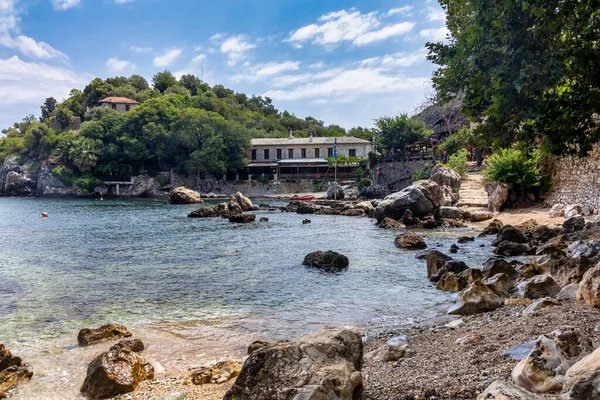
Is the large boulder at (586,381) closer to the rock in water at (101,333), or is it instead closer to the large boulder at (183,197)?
the rock in water at (101,333)

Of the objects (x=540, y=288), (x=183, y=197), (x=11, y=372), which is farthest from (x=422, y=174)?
(x=11, y=372)

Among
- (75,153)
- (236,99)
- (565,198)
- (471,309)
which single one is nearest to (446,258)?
A: (471,309)

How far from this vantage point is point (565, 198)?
25.5 meters

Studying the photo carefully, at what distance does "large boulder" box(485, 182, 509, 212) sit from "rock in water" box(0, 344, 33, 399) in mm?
28180

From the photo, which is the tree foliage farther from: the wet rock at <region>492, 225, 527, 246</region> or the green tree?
the green tree

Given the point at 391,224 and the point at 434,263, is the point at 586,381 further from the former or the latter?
the point at 391,224

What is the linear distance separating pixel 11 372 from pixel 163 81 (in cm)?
13104

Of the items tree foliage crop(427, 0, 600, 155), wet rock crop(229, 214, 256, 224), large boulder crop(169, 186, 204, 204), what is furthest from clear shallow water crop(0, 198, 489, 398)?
large boulder crop(169, 186, 204, 204)

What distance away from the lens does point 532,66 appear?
8.89 metres

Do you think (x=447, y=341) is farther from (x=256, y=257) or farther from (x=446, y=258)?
(x=256, y=257)

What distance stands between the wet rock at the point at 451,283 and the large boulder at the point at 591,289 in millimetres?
4688

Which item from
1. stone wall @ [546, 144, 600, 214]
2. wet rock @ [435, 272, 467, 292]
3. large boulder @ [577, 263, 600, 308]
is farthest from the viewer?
stone wall @ [546, 144, 600, 214]

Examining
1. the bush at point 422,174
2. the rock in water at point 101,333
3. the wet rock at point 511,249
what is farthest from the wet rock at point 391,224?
→ the bush at point 422,174

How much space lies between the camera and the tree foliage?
8.93 metres
